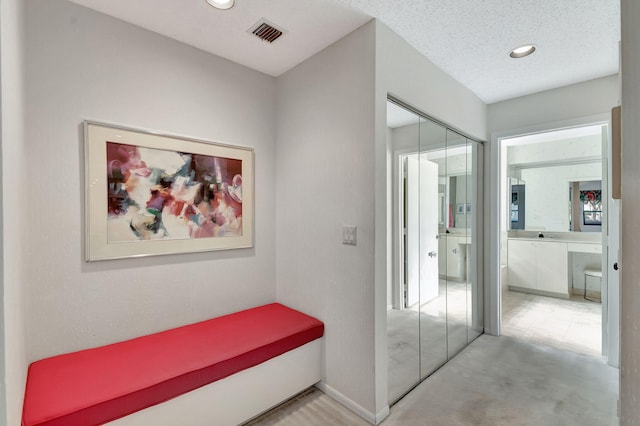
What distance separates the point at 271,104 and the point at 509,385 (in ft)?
9.79

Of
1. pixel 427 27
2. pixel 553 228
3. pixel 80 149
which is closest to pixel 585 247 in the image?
pixel 553 228

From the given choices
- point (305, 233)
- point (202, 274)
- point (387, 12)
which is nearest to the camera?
point (387, 12)

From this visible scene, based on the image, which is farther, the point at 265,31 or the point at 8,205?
the point at 265,31

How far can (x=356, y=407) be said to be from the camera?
1909mm

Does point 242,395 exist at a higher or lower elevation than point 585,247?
lower

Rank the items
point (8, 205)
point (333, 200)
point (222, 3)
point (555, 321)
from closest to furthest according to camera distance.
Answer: point (8, 205) → point (222, 3) → point (333, 200) → point (555, 321)

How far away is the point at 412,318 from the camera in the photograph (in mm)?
2293

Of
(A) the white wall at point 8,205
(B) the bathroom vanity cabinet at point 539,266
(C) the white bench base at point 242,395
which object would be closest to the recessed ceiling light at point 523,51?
(C) the white bench base at point 242,395

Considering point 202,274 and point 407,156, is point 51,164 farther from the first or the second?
point 407,156

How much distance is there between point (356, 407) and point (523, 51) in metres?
2.85

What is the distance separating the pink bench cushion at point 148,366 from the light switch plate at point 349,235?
0.67 meters

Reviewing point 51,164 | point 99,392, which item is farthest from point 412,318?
point 51,164

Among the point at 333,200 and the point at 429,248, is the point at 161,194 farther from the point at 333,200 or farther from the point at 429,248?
the point at 429,248

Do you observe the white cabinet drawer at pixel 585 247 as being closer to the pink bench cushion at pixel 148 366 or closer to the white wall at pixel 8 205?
the pink bench cushion at pixel 148 366
